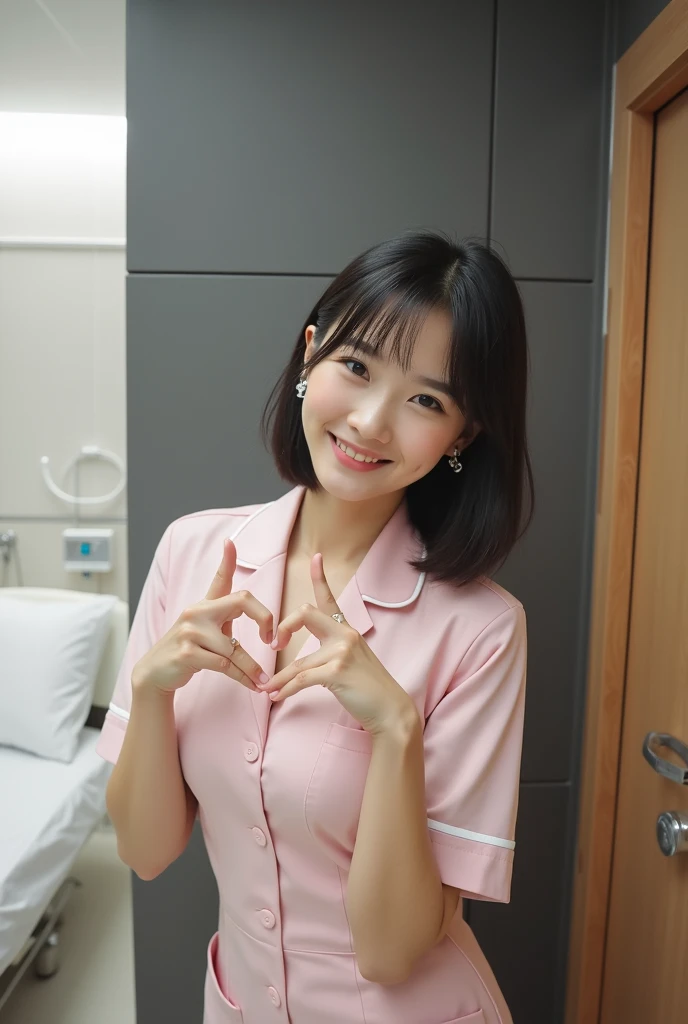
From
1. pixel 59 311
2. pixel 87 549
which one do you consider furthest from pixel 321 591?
pixel 59 311

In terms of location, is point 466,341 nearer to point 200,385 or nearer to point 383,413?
point 383,413

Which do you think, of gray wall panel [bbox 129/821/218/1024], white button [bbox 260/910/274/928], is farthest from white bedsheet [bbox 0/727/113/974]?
white button [bbox 260/910/274/928]

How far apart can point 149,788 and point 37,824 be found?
1.25m

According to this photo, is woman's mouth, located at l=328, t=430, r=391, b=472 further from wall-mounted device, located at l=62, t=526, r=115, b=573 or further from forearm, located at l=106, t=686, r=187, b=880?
wall-mounted device, located at l=62, t=526, r=115, b=573

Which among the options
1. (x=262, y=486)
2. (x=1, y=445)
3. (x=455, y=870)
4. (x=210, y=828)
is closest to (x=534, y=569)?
(x=262, y=486)

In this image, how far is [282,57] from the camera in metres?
1.41

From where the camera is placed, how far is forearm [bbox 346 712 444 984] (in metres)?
0.87

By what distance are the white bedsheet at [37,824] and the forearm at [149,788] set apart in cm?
99

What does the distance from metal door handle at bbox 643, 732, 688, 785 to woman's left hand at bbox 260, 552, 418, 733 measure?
0.56 metres

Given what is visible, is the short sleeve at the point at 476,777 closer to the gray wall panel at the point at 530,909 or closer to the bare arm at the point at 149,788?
the bare arm at the point at 149,788

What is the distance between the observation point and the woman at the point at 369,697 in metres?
0.90

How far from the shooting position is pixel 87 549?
2.71 meters

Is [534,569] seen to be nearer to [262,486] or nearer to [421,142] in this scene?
[262,486]

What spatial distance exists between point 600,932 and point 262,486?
3.74ft
